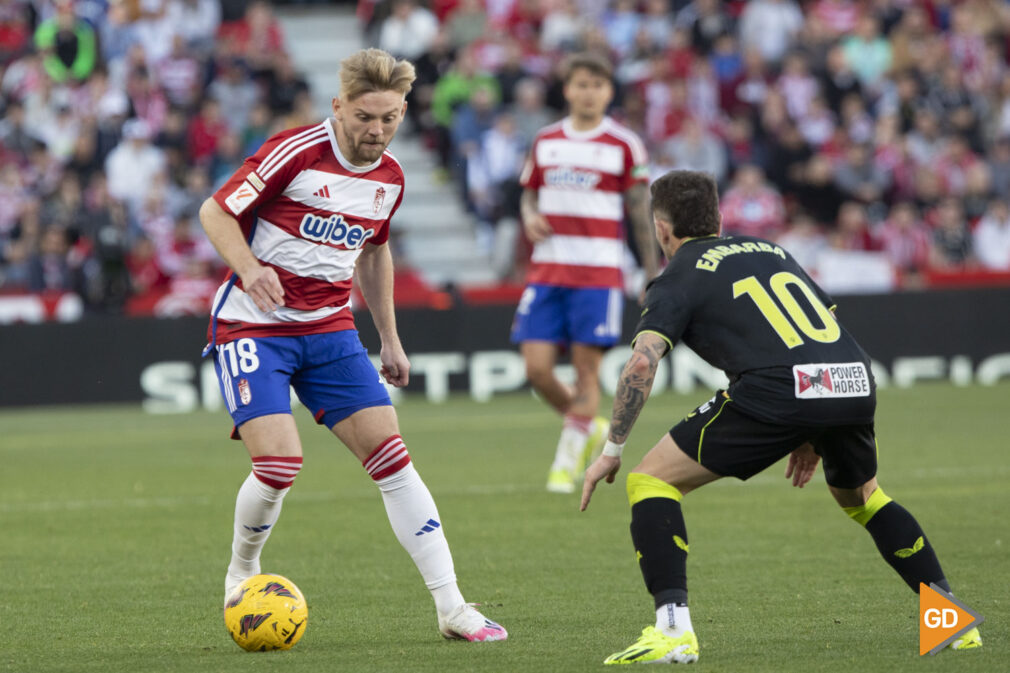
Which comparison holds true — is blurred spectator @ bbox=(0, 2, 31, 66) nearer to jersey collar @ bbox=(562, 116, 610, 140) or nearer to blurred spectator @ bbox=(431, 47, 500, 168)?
blurred spectator @ bbox=(431, 47, 500, 168)

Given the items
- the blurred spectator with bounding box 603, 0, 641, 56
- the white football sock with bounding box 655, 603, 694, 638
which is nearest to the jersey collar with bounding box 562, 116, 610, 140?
the white football sock with bounding box 655, 603, 694, 638

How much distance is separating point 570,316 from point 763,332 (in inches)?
211

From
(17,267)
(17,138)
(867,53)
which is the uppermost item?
(867,53)

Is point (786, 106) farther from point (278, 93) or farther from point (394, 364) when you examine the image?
point (394, 364)

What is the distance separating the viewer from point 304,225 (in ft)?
19.9

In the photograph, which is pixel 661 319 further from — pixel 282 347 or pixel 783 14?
pixel 783 14

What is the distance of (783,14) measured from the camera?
79.4 ft

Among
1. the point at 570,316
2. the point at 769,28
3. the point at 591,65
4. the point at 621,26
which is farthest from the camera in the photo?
the point at 769,28

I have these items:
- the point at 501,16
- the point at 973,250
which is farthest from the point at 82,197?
the point at 973,250

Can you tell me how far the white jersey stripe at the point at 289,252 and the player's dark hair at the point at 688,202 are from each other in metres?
1.38

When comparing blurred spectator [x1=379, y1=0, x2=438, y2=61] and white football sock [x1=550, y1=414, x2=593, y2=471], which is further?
blurred spectator [x1=379, y1=0, x2=438, y2=61]

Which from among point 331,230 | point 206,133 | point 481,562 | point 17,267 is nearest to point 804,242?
point 206,133

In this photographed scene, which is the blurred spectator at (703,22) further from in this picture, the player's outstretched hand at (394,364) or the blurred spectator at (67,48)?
the player's outstretched hand at (394,364)

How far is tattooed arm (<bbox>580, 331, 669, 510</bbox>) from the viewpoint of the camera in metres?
5.28
